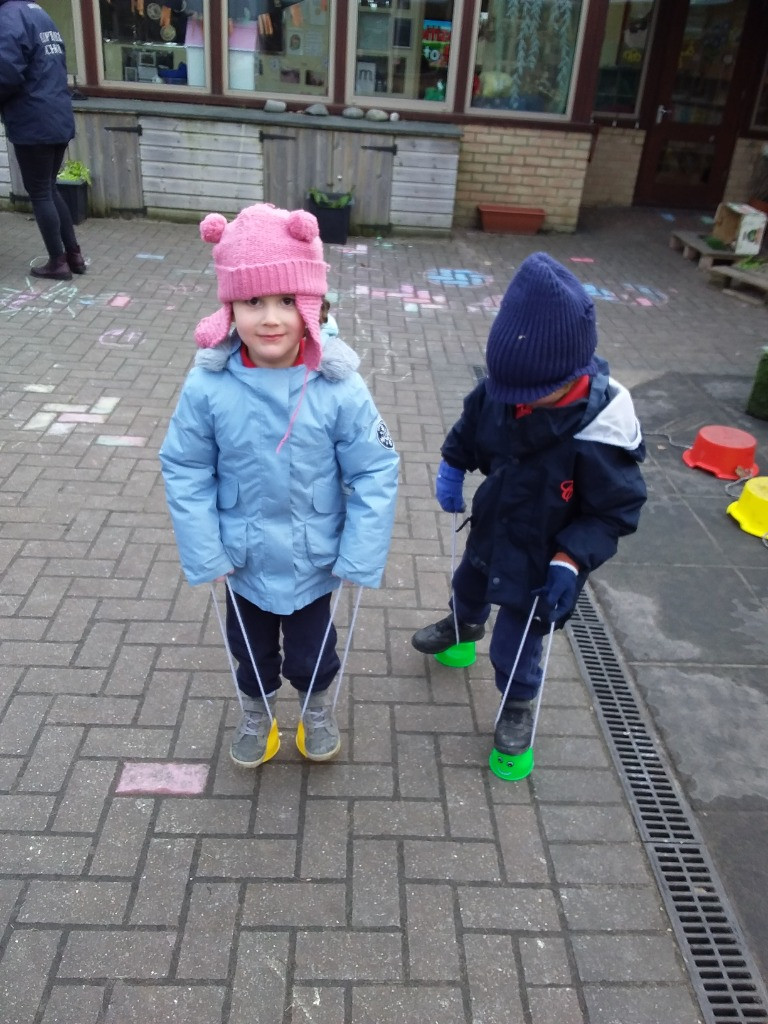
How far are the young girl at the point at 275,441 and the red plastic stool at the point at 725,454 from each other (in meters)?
3.02

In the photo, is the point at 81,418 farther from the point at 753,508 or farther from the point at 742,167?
the point at 742,167

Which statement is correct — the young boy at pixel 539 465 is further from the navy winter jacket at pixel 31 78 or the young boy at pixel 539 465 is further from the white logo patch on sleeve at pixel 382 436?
the navy winter jacket at pixel 31 78

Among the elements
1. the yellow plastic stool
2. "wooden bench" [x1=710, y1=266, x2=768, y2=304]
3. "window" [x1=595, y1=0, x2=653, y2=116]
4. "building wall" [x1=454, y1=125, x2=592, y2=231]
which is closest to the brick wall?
"window" [x1=595, y1=0, x2=653, y2=116]

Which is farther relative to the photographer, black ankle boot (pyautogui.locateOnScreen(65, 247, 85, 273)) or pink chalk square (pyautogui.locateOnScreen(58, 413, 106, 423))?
black ankle boot (pyautogui.locateOnScreen(65, 247, 85, 273))

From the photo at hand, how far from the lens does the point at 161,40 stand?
31.5ft

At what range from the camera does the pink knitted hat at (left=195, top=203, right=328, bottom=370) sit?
2135 mm

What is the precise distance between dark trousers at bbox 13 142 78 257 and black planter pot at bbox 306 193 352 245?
287cm

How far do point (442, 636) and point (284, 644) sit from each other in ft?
2.50

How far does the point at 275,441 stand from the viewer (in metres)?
2.31

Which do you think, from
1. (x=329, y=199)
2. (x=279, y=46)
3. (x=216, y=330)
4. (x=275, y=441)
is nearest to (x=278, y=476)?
(x=275, y=441)

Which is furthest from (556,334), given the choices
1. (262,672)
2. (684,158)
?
(684,158)

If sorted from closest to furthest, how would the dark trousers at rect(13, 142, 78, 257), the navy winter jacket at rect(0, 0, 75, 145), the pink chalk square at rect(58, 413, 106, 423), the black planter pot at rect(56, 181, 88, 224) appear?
the pink chalk square at rect(58, 413, 106, 423) < the navy winter jacket at rect(0, 0, 75, 145) < the dark trousers at rect(13, 142, 78, 257) < the black planter pot at rect(56, 181, 88, 224)

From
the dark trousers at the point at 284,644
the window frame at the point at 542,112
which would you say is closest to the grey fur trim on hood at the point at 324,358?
the dark trousers at the point at 284,644

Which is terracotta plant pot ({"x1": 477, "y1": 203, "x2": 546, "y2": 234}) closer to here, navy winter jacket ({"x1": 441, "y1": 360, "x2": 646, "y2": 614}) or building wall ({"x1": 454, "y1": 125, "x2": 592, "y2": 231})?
building wall ({"x1": 454, "y1": 125, "x2": 592, "y2": 231})
